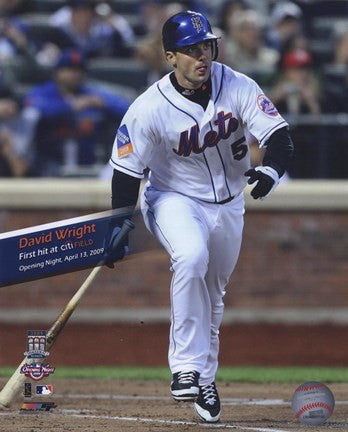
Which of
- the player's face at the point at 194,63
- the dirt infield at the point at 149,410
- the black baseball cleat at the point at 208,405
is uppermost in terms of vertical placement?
the player's face at the point at 194,63

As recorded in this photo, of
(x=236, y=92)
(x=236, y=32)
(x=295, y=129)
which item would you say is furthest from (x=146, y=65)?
(x=236, y=92)

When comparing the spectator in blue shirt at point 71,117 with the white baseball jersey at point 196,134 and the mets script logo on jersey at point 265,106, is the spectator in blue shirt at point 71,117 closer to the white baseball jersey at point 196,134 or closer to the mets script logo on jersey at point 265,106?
the white baseball jersey at point 196,134

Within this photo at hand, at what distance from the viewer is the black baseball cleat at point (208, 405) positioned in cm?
621

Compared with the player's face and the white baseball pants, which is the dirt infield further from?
the player's face

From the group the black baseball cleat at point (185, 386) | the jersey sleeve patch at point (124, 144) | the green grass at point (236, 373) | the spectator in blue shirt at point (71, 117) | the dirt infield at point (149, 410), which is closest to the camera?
the black baseball cleat at point (185, 386)

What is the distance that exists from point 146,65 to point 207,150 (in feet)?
24.0

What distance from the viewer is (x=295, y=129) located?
12398 mm

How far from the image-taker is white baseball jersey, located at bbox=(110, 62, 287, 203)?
6125 millimetres

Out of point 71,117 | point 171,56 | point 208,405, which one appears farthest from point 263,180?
point 71,117

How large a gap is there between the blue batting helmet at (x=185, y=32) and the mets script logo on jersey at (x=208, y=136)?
41cm

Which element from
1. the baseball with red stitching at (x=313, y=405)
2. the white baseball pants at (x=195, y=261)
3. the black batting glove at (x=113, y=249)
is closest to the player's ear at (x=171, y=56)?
the white baseball pants at (x=195, y=261)

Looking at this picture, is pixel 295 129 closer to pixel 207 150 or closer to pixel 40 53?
pixel 40 53

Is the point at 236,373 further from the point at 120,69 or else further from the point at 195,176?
the point at 120,69

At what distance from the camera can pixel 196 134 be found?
20.1ft
